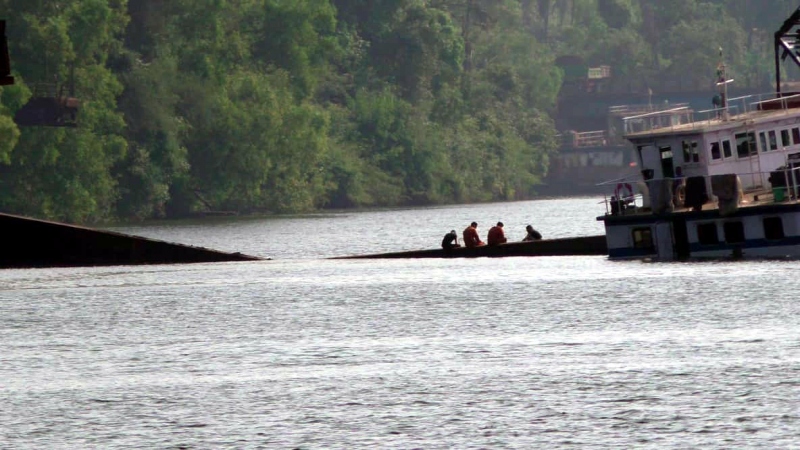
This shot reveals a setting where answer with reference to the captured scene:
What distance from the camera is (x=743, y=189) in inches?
2714

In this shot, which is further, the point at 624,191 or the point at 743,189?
the point at 624,191

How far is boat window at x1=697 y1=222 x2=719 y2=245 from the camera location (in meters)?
66.7

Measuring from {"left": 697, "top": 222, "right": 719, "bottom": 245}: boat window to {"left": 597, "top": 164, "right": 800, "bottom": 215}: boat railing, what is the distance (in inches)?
42.6

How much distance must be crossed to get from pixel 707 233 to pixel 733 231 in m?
1.11

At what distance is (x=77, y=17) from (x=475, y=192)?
7189 centimetres

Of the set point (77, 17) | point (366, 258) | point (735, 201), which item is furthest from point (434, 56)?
point (735, 201)

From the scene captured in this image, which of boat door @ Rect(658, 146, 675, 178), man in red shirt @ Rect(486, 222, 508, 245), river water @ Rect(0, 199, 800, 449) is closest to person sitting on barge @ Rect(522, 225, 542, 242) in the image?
man in red shirt @ Rect(486, 222, 508, 245)

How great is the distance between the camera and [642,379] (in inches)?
1523

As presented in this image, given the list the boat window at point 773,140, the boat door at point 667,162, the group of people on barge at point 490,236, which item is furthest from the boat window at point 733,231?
the group of people on barge at point 490,236

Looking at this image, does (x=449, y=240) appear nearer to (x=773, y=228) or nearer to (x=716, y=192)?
(x=716, y=192)

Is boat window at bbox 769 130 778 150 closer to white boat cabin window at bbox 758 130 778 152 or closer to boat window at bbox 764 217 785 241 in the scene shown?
white boat cabin window at bbox 758 130 778 152

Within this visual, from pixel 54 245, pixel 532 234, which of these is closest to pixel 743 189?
pixel 532 234

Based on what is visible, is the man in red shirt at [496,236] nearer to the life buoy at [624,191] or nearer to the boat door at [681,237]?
the life buoy at [624,191]

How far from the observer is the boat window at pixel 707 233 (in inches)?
2625
